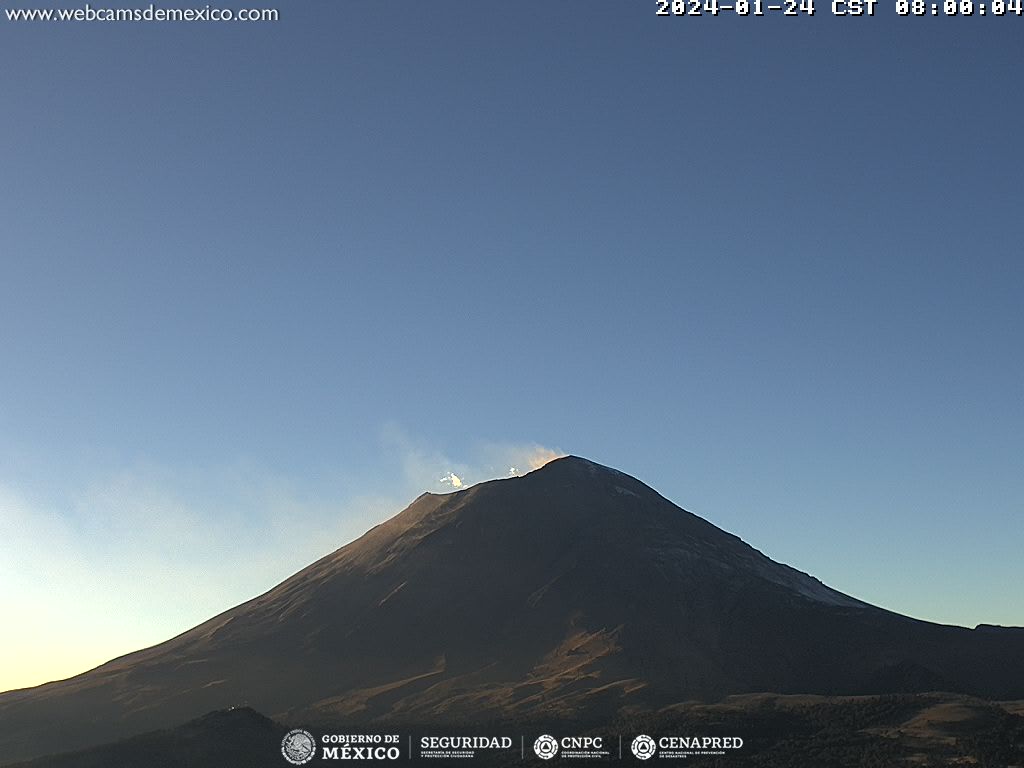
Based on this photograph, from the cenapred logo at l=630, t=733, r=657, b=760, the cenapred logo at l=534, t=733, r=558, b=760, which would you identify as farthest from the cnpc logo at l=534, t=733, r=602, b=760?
the cenapred logo at l=630, t=733, r=657, b=760

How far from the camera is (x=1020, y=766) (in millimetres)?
110250

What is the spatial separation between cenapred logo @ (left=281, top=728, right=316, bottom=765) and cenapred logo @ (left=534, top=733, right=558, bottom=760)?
30.5 m

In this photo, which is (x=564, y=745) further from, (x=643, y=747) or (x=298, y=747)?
(x=298, y=747)

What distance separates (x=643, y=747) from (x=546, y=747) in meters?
14.6

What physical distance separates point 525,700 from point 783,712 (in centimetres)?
5115

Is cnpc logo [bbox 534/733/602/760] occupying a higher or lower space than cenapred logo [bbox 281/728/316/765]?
lower

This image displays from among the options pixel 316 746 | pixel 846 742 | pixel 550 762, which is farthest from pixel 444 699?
pixel 846 742

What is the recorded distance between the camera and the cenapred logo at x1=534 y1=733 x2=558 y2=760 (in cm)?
13450

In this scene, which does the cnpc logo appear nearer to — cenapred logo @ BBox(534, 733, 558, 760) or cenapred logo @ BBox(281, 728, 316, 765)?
cenapred logo @ BBox(534, 733, 558, 760)

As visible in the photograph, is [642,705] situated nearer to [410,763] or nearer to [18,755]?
[410,763]

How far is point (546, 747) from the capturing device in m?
139

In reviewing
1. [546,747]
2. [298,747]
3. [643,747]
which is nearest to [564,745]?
[546,747]

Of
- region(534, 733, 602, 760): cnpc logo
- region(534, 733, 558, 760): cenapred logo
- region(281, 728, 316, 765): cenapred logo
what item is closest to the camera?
region(534, 733, 602, 760): cnpc logo

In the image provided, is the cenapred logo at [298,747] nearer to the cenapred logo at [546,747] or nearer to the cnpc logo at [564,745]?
the cenapred logo at [546,747]
